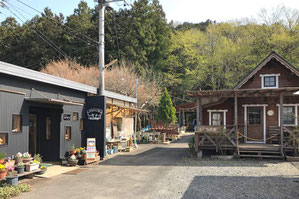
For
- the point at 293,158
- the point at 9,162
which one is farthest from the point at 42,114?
the point at 293,158


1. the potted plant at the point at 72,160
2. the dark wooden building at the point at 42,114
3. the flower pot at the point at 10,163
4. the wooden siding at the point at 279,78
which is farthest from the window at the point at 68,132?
the wooden siding at the point at 279,78

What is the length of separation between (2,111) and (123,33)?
29.8 m

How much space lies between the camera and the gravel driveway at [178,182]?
762 centimetres

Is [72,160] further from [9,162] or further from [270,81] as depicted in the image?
[270,81]

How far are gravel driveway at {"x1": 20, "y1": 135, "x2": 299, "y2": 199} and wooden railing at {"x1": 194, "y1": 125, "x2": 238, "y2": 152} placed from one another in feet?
5.20

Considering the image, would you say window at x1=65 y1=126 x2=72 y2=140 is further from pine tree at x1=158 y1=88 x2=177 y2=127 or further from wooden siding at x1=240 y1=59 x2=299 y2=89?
pine tree at x1=158 y1=88 x2=177 y2=127

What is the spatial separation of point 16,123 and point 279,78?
49.9 ft

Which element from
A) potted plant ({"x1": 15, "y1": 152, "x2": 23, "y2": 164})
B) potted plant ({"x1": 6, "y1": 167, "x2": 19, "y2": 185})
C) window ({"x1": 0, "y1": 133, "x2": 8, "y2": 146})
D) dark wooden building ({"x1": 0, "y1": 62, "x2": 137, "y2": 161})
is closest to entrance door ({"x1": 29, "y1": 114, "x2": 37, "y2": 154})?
dark wooden building ({"x1": 0, "y1": 62, "x2": 137, "y2": 161})

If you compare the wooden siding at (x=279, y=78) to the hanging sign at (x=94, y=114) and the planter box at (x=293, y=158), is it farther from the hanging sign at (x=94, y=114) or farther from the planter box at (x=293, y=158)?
the hanging sign at (x=94, y=114)

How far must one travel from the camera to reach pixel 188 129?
41344 millimetres

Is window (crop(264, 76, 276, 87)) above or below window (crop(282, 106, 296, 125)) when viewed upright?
above

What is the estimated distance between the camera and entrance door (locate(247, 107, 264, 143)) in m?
16.4

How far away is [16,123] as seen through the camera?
31.9 ft

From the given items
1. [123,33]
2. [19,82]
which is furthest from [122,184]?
[123,33]
